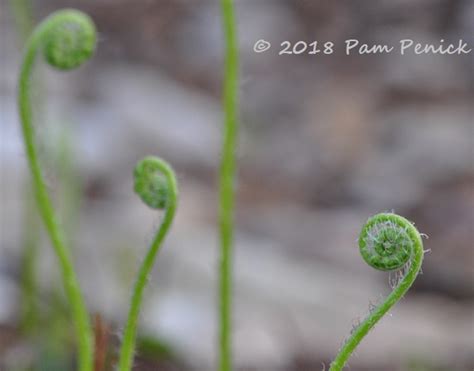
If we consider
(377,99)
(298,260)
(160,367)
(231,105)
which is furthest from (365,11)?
(231,105)

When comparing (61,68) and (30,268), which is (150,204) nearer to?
(61,68)

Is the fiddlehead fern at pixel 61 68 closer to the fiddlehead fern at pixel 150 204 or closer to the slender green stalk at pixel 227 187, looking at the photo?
the fiddlehead fern at pixel 150 204

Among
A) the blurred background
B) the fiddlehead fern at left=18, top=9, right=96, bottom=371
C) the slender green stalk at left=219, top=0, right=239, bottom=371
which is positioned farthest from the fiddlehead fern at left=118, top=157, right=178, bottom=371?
the blurred background

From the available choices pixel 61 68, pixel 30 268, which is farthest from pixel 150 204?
pixel 30 268

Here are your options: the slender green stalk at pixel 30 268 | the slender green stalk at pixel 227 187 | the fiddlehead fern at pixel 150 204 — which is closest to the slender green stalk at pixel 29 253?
the slender green stalk at pixel 30 268

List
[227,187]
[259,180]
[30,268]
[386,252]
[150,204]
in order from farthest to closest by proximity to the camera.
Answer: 1. [259,180]
2. [30,268]
3. [227,187]
4. [150,204]
5. [386,252]
